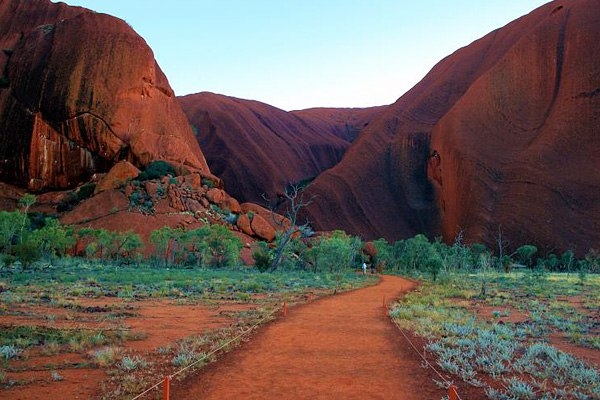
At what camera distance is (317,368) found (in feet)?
25.5

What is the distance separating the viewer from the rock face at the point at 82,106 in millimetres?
59875

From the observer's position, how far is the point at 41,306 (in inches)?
602

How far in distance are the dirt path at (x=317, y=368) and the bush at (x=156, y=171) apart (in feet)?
161

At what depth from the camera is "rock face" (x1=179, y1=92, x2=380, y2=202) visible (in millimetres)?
95125

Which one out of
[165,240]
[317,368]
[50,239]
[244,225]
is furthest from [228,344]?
[244,225]

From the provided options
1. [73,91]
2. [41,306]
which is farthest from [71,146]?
[41,306]

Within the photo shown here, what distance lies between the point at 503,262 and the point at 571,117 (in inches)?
1001

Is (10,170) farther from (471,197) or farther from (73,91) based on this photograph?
(471,197)

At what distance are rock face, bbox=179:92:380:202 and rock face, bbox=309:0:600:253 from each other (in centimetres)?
1644

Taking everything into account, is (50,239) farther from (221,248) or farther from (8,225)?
(221,248)

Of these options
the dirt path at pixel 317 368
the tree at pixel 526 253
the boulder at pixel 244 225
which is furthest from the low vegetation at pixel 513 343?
the tree at pixel 526 253

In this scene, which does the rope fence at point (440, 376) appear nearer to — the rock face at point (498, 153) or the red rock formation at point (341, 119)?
the rock face at point (498, 153)

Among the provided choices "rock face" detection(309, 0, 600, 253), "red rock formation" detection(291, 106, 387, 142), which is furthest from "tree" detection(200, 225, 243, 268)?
"red rock formation" detection(291, 106, 387, 142)

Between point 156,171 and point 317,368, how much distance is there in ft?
176
